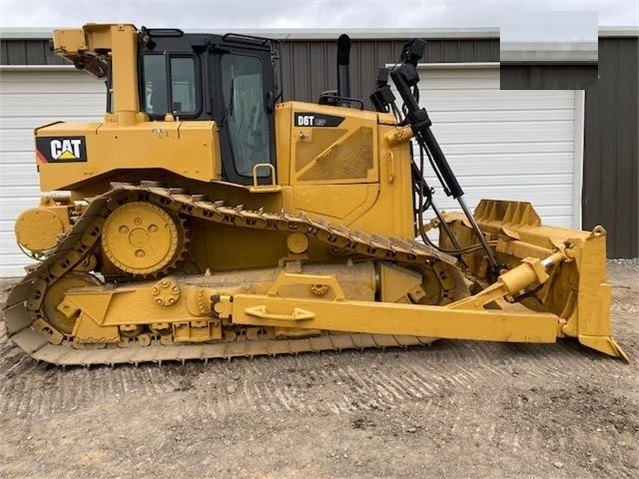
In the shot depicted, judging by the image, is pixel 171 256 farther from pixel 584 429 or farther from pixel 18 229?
pixel 584 429

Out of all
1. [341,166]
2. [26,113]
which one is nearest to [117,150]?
[341,166]

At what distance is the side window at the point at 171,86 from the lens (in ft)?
15.4

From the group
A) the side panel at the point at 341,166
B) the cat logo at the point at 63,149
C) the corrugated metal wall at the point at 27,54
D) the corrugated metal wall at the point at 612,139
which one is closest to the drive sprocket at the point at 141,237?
the cat logo at the point at 63,149

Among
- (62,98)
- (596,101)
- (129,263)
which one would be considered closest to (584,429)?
(129,263)

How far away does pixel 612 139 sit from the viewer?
9750 millimetres

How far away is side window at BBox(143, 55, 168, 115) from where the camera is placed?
15.4 feet

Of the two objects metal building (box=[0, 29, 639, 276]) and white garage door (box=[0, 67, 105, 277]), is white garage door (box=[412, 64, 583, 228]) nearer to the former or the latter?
metal building (box=[0, 29, 639, 276])

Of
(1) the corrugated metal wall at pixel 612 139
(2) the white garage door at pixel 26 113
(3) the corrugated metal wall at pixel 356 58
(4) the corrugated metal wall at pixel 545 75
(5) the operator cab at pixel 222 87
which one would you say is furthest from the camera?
(1) the corrugated metal wall at pixel 612 139

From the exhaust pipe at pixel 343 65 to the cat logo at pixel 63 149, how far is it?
2627 millimetres

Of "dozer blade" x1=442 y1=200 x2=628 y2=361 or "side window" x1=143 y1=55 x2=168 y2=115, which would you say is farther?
"side window" x1=143 y1=55 x2=168 y2=115

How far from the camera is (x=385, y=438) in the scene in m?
3.28

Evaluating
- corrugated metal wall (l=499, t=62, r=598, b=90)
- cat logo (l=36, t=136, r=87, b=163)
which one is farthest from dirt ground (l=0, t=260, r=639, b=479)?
corrugated metal wall (l=499, t=62, r=598, b=90)

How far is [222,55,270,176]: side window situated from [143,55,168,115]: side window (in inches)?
21.2

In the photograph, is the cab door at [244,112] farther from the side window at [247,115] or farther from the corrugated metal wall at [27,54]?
the corrugated metal wall at [27,54]
